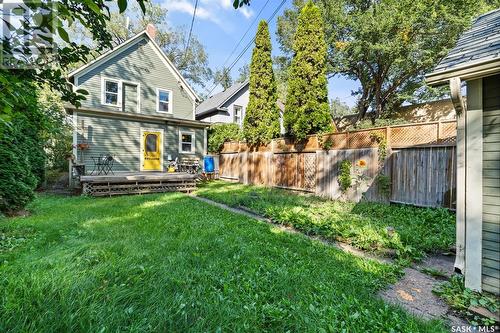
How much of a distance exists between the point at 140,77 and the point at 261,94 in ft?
21.5

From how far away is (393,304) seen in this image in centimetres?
231

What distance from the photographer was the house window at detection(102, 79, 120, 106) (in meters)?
11.7

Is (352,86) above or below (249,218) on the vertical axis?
Result: above

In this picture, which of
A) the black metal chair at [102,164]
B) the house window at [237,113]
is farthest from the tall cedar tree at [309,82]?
the house window at [237,113]

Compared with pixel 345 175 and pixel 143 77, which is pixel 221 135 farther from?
pixel 345 175

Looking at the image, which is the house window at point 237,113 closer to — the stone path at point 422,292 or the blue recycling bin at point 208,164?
the blue recycling bin at point 208,164

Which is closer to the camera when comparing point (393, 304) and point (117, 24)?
point (393, 304)

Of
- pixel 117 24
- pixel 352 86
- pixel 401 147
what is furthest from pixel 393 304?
pixel 117 24

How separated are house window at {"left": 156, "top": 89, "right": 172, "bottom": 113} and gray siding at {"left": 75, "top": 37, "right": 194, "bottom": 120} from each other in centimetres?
20

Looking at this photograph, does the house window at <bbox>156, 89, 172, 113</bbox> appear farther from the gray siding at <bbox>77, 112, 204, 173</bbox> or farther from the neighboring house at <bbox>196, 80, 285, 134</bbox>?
the neighboring house at <bbox>196, 80, 285, 134</bbox>

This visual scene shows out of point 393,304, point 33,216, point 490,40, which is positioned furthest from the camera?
point 33,216

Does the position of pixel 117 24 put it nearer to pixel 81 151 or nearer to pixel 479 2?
pixel 81 151

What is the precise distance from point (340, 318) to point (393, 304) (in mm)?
661

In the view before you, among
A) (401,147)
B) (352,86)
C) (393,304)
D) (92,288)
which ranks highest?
(352,86)
